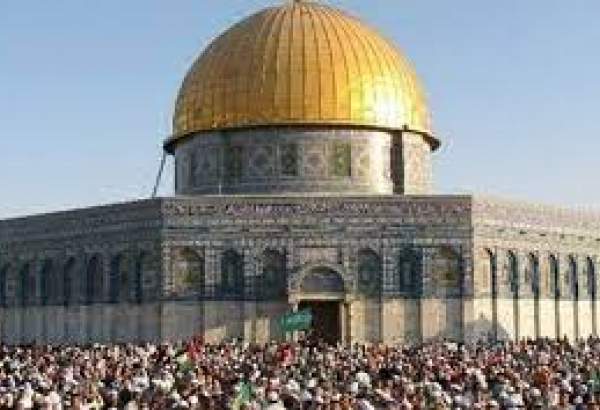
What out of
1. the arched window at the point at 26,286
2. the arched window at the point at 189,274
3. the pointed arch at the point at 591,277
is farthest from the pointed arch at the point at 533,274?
the arched window at the point at 26,286

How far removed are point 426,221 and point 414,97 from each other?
249 inches

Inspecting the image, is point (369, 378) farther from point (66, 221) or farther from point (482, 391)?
point (66, 221)

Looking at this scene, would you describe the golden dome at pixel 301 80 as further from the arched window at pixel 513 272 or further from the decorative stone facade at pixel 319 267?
the arched window at pixel 513 272

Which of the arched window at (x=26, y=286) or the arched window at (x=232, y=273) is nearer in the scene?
the arched window at (x=232, y=273)

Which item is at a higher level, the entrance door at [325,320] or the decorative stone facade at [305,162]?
the decorative stone facade at [305,162]

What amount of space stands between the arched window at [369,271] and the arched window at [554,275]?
20.2 ft

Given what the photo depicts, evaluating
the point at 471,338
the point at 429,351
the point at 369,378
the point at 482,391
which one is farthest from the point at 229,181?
the point at 482,391

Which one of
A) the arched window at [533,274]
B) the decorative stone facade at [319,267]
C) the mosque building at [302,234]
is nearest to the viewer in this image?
the decorative stone facade at [319,267]

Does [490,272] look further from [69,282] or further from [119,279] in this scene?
[69,282]

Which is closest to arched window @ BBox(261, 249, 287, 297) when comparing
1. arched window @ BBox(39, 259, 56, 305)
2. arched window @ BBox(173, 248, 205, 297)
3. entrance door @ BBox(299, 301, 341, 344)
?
entrance door @ BBox(299, 301, 341, 344)

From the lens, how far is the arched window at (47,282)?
37000mm

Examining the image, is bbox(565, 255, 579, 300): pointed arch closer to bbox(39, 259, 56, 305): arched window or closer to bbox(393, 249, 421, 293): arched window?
bbox(393, 249, 421, 293): arched window

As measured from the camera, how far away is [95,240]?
116 ft

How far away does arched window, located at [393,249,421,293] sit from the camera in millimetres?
32781
